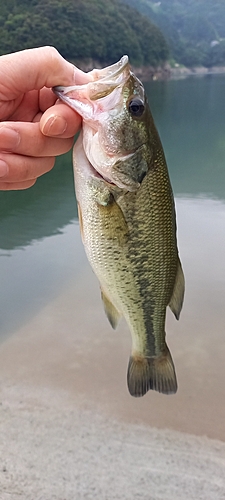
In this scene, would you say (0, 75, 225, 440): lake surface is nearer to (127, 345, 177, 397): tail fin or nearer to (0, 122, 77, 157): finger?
(127, 345, 177, 397): tail fin

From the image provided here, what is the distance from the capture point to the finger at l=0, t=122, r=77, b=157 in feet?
6.74

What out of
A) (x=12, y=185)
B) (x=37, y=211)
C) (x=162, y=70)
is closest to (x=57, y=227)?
(x=37, y=211)

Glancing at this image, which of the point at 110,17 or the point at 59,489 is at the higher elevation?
the point at 59,489

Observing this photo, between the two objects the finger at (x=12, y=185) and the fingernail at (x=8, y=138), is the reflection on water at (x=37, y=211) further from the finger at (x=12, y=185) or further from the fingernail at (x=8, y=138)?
the fingernail at (x=8, y=138)

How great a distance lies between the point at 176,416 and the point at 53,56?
4.06 metres

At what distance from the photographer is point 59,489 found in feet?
12.6

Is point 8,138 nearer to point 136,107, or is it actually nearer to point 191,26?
point 136,107

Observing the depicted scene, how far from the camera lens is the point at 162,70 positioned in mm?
78625

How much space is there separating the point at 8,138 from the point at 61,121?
0.29 meters

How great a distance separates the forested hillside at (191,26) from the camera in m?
105

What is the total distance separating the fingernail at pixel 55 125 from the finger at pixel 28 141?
116mm

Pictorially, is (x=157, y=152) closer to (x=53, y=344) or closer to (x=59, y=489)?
(x=59, y=489)

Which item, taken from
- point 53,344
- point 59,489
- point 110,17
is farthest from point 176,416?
point 110,17

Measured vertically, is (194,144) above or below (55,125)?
below
